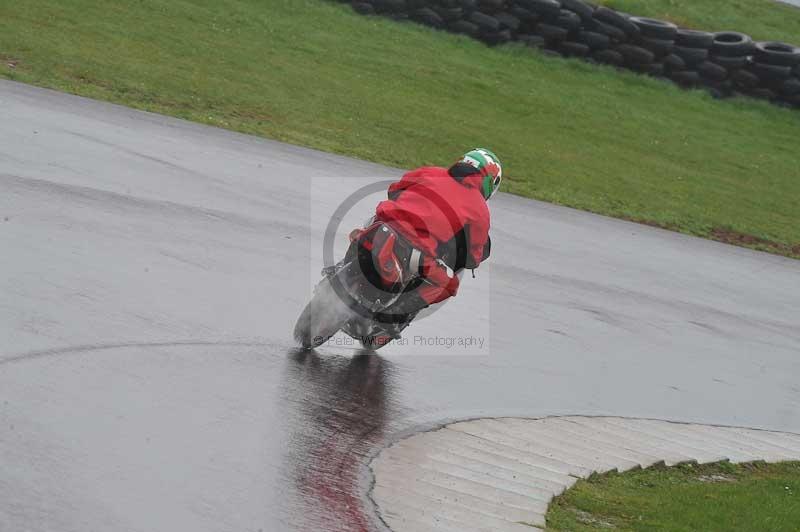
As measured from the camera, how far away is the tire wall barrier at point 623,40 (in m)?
25.3

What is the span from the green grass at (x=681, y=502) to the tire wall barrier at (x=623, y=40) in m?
17.8

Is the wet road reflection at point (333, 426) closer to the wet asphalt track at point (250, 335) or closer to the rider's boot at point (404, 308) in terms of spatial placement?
the wet asphalt track at point (250, 335)

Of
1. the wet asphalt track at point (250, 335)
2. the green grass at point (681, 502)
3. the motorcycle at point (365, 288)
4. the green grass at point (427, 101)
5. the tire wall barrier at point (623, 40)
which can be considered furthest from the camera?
the tire wall barrier at point (623, 40)

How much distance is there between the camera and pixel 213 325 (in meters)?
8.79

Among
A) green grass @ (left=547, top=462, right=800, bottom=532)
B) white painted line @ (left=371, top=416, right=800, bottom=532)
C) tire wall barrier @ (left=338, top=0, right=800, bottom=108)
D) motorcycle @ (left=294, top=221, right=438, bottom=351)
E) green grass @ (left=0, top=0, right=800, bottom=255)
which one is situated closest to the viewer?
white painted line @ (left=371, top=416, right=800, bottom=532)

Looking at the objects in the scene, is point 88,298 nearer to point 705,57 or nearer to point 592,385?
point 592,385

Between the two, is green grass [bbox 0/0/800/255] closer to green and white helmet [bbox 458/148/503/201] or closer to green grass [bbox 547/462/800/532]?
green and white helmet [bbox 458/148/503/201]

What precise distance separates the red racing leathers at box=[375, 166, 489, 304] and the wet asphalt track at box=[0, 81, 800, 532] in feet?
3.35

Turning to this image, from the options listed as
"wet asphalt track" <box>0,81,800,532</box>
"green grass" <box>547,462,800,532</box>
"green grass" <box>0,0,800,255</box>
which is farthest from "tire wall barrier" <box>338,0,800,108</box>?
"green grass" <box>547,462,800,532</box>

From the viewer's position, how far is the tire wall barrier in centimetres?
2533

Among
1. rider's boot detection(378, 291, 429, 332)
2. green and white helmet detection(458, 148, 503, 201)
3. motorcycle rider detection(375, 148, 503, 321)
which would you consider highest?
green and white helmet detection(458, 148, 503, 201)

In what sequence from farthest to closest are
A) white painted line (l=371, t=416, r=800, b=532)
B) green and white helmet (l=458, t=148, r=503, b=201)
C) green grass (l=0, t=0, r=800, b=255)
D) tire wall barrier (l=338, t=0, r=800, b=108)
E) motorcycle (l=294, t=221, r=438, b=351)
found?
tire wall barrier (l=338, t=0, r=800, b=108) → green grass (l=0, t=0, r=800, b=255) → green and white helmet (l=458, t=148, r=503, b=201) → motorcycle (l=294, t=221, r=438, b=351) → white painted line (l=371, t=416, r=800, b=532)

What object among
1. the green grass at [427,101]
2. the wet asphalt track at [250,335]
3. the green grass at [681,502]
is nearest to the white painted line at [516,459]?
the green grass at [681,502]

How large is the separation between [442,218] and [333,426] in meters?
1.89
